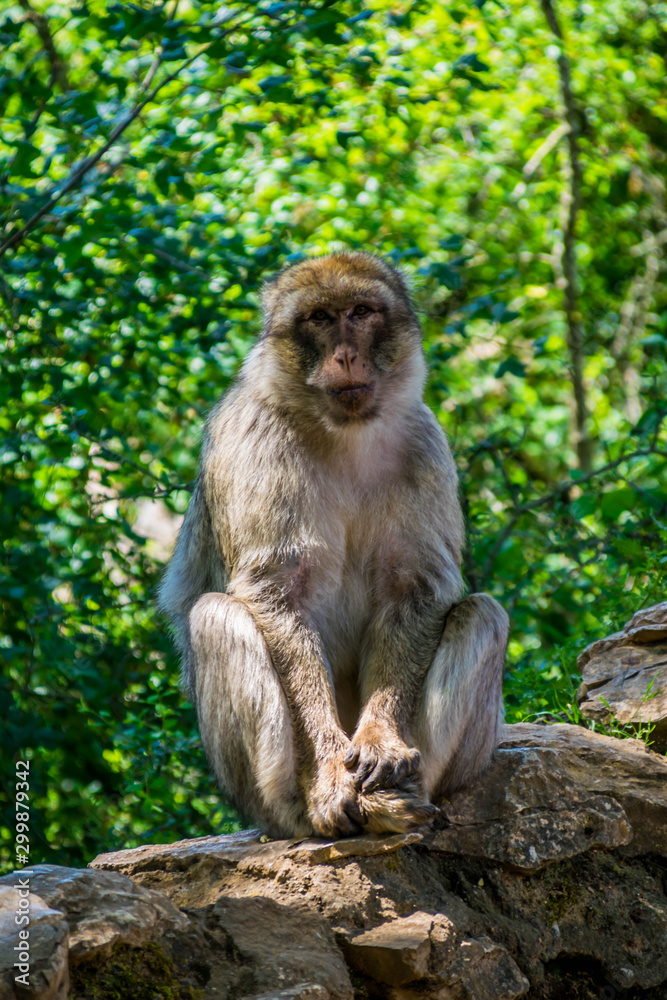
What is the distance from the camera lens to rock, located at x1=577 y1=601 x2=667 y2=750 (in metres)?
3.60

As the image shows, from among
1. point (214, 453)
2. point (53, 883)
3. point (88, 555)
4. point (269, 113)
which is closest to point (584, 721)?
point (214, 453)

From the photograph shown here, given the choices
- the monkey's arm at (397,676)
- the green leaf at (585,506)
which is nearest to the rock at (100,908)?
the monkey's arm at (397,676)

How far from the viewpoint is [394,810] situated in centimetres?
286

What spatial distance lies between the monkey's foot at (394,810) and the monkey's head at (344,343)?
1121 millimetres

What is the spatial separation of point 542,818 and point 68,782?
3.81 metres

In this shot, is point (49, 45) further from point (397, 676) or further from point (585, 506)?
point (397, 676)

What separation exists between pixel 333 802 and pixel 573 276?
698 centimetres

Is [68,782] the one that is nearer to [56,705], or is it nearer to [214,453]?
[56,705]

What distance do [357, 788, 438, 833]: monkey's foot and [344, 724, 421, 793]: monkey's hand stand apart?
25 mm

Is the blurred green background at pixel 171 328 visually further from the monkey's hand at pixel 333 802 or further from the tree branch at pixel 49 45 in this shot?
the monkey's hand at pixel 333 802

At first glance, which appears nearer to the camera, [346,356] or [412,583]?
[346,356]

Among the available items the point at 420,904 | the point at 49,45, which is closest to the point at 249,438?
the point at 420,904

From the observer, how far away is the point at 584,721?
3.87m

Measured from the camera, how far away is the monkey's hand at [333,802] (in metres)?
2.92
